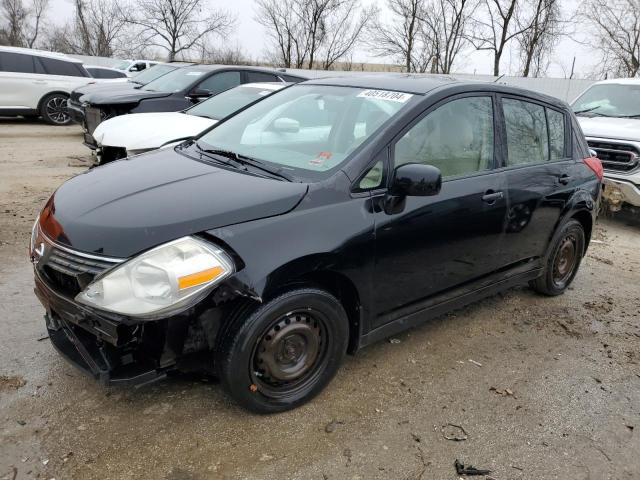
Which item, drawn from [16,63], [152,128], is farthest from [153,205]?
[16,63]

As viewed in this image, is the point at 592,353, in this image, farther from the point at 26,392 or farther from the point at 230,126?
the point at 26,392

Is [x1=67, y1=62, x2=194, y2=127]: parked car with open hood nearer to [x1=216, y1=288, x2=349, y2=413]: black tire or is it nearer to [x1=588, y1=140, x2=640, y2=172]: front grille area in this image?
[x1=588, y1=140, x2=640, y2=172]: front grille area

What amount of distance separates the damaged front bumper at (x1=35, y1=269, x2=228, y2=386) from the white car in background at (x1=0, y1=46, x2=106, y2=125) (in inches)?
502

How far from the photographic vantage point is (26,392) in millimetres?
2914

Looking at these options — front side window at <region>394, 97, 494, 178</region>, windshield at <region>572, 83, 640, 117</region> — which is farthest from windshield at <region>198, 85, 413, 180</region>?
windshield at <region>572, 83, 640, 117</region>

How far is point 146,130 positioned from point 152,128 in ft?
0.31

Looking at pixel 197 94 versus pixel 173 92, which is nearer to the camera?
pixel 173 92

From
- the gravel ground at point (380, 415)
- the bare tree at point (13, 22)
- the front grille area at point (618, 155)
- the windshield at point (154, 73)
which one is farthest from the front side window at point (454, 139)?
the bare tree at point (13, 22)

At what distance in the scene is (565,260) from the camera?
15.8 feet

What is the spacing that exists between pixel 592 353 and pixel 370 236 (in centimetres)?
208

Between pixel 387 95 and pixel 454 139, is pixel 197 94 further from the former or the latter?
pixel 454 139

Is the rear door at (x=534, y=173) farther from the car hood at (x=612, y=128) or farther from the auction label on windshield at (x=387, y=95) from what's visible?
A: the car hood at (x=612, y=128)

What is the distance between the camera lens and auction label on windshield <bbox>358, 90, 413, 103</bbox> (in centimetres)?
327

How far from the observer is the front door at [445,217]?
307 centimetres
